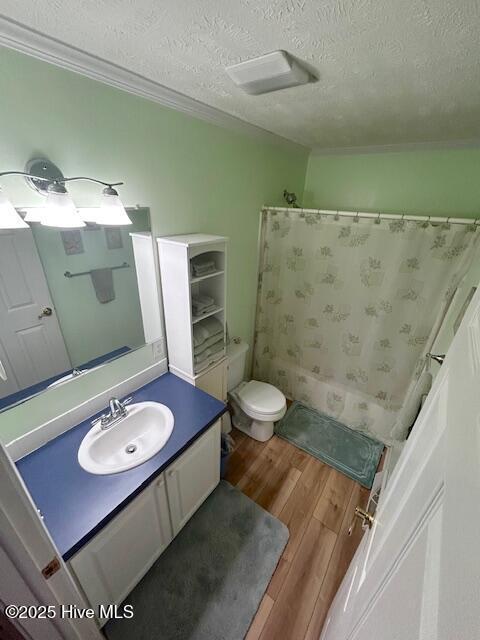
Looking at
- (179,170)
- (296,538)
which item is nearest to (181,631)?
(296,538)

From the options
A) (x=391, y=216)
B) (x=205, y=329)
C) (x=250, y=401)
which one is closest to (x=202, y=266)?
(x=205, y=329)

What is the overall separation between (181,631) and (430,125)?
2799 millimetres

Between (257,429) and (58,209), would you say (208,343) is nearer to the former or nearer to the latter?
(257,429)

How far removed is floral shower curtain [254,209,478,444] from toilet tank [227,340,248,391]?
1.33 feet

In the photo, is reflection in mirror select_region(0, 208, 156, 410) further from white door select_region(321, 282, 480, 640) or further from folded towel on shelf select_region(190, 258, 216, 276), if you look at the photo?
white door select_region(321, 282, 480, 640)

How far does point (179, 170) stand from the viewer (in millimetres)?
1375

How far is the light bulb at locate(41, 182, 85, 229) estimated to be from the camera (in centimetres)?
90

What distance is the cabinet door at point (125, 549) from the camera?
985 mm

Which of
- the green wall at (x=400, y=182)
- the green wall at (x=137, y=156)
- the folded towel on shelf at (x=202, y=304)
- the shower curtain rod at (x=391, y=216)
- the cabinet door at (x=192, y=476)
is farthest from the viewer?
the green wall at (x=400, y=182)

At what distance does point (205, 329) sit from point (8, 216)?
106 centimetres

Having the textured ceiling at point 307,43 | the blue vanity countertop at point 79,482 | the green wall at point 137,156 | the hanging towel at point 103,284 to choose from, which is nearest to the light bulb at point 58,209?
the green wall at point 137,156

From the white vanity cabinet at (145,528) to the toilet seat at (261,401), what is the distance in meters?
0.51

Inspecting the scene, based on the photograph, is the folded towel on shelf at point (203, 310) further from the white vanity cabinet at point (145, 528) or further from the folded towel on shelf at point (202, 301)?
the white vanity cabinet at point (145, 528)

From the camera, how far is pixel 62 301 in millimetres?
1137
